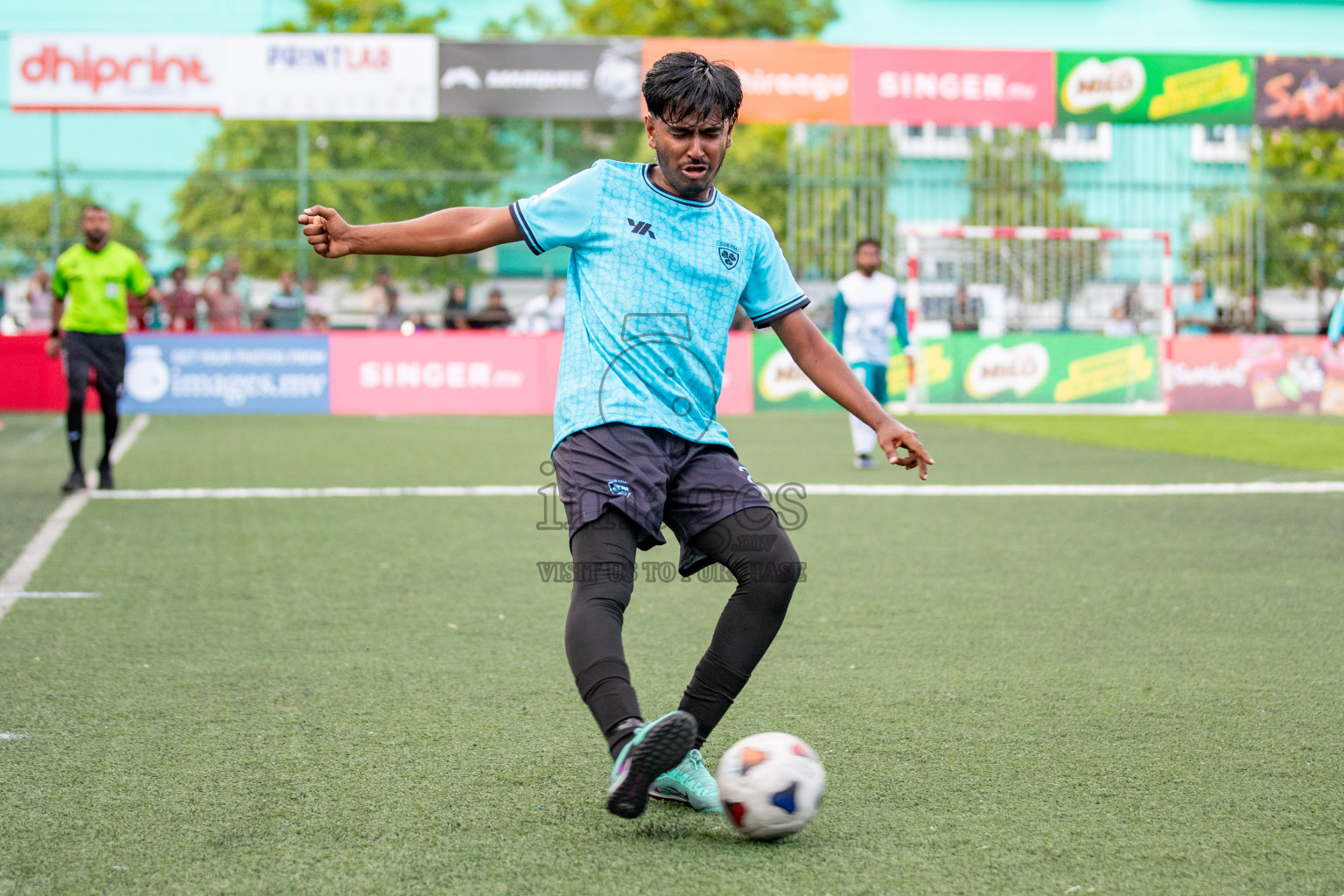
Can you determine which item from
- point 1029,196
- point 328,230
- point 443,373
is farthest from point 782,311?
point 1029,196

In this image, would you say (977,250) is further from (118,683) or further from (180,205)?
(118,683)

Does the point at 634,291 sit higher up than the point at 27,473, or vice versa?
the point at 634,291

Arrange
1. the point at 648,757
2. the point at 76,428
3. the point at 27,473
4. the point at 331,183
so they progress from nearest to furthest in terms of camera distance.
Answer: the point at 648,757 < the point at 76,428 < the point at 27,473 < the point at 331,183

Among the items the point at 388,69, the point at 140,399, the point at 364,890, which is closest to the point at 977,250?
the point at 388,69

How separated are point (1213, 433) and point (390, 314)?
37.4 ft

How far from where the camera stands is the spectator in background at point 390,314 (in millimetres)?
20375

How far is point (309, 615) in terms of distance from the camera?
18.6 feet

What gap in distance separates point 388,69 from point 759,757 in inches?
712

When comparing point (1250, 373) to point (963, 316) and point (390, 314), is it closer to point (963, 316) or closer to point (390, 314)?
point (963, 316)

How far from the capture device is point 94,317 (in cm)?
995

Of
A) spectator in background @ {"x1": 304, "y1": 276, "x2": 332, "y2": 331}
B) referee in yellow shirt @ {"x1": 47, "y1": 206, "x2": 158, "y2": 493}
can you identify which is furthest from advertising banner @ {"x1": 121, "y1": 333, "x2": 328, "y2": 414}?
referee in yellow shirt @ {"x1": 47, "y1": 206, "x2": 158, "y2": 493}

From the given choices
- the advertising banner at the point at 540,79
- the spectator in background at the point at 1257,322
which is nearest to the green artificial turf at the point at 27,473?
the advertising banner at the point at 540,79

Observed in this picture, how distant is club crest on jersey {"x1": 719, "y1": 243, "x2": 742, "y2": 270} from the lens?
3287mm

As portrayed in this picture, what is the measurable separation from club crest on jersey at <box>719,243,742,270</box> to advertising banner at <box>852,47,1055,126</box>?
1761 cm
